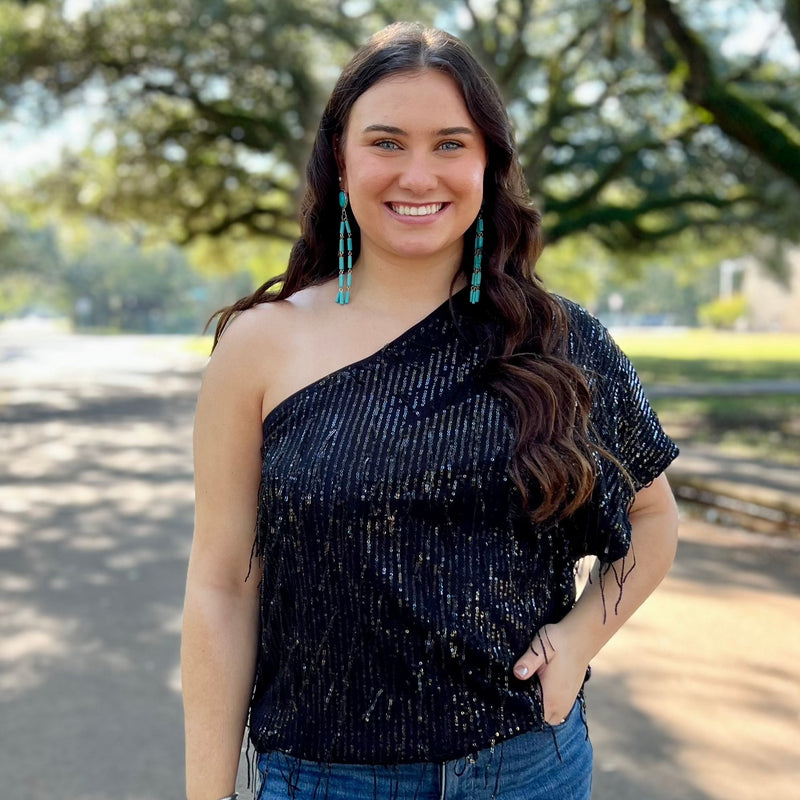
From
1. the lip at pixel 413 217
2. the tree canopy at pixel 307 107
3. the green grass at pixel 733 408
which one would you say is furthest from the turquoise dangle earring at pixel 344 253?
the tree canopy at pixel 307 107

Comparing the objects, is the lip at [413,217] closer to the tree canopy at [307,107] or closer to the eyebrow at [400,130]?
the eyebrow at [400,130]

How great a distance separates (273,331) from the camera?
1803 mm

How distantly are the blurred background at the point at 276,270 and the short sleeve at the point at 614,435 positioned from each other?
235 centimetres

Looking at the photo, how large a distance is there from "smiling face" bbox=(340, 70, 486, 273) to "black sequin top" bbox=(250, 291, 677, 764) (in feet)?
0.82

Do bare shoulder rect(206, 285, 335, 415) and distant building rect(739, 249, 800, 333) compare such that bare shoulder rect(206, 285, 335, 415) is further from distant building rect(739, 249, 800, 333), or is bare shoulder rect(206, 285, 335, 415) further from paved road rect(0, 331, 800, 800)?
distant building rect(739, 249, 800, 333)

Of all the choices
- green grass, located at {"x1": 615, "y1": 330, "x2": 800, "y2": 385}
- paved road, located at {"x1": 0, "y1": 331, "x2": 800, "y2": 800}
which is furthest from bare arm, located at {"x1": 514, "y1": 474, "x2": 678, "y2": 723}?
green grass, located at {"x1": 615, "y1": 330, "x2": 800, "y2": 385}

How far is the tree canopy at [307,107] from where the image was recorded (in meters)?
19.8

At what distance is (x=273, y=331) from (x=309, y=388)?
13cm

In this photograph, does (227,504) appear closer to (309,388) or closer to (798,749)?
(309,388)

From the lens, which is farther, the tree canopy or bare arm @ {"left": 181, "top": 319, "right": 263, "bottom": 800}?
the tree canopy

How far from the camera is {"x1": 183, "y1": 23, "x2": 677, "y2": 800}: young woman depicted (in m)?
1.65

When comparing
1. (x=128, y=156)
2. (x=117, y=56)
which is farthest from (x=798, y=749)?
(x=128, y=156)

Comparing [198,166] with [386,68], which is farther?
[198,166]

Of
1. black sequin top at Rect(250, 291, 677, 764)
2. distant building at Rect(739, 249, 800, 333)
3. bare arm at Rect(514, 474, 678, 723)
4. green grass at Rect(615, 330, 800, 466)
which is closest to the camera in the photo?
black sequin top at Rect(250, 291, 677, 764)
